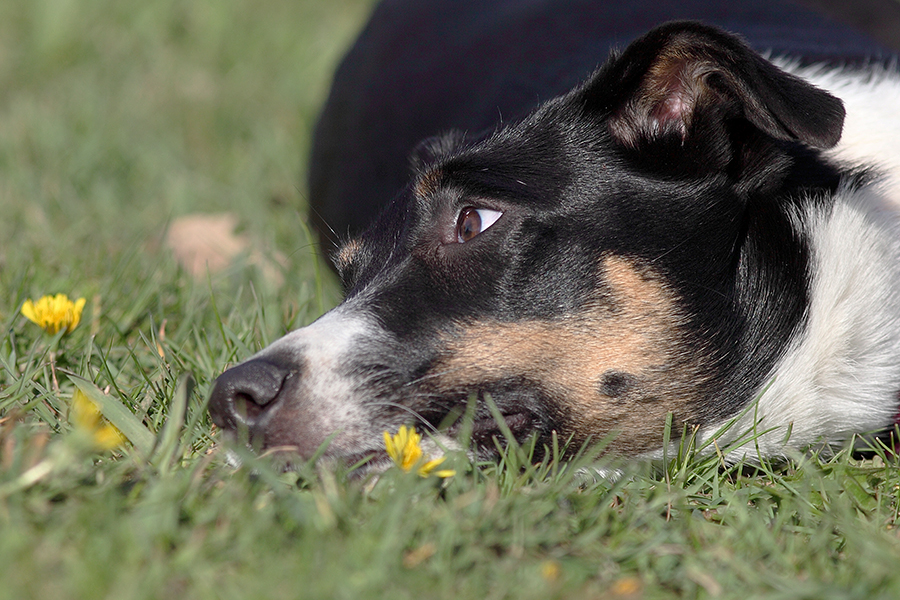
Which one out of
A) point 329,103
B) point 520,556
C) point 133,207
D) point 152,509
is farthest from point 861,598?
point 133,207

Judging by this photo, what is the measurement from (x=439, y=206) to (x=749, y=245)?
0.98 metres

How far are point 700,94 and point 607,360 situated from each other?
0.91 metres

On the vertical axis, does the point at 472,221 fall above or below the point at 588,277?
above

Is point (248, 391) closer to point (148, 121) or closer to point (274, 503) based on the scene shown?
point (274, 503)

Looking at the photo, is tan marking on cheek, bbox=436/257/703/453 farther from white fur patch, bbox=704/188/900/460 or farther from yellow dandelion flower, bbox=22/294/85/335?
yellow dandelion flower, bbox=22/294/85/335

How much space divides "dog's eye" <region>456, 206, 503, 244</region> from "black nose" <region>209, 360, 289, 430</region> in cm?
72

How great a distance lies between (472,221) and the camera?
2803mm

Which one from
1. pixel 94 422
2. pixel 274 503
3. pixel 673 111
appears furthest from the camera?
pixel 673 111

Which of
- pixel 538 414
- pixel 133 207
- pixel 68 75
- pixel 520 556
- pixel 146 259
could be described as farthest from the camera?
pixel 68 75

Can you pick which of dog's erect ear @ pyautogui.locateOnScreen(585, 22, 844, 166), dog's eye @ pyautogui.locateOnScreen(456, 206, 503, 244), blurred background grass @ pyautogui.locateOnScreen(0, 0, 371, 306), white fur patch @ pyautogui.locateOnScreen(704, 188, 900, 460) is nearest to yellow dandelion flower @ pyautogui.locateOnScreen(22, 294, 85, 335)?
blurred background grass @ pyautogui.locateOnScreen(0, 0, 371, 306)

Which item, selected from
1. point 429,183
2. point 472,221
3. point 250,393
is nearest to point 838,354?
point 472,221

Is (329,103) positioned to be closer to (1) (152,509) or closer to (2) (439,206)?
(2) (439,206)

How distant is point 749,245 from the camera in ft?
9.29

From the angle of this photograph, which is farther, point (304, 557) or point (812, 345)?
point (812, 345)
